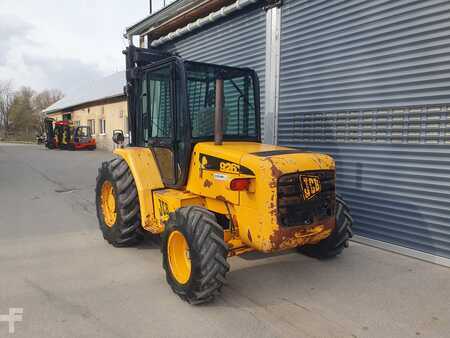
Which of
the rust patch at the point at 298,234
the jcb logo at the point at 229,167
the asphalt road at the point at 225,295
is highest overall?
the jcb logo at the point at 229,167

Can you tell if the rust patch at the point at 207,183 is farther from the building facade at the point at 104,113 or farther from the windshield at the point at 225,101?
the building facade at the point at 104,113

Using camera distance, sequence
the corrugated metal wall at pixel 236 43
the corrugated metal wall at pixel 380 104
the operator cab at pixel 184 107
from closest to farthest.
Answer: the operator cab at pixel 184 107 → the corrugated metal wall at pixel 380 104 → the corrugated metal wall at pixel 236 43

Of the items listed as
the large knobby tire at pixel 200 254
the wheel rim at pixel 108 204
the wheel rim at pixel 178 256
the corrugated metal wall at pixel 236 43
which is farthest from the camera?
the corrugated metal wall at pixel 236 43

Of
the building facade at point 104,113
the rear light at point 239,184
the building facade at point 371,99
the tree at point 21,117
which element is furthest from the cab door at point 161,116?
the tree at point 21,117

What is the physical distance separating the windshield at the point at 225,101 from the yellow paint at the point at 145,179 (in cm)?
95

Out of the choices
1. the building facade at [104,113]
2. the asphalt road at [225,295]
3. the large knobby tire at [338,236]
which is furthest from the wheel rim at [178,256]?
the building facade at [104,113]

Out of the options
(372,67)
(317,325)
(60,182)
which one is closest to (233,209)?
(317,325)

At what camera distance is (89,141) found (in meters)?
28.2

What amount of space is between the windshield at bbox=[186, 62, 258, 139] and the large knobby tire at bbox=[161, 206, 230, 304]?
3.41 ft

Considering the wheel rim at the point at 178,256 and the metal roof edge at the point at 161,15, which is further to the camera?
the metal roof edge at the point at 161,15

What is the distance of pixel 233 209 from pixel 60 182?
910 cm

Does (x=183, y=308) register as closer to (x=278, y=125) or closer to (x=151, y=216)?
(x=151, y=216)

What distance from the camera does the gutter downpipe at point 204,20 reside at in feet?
25.0

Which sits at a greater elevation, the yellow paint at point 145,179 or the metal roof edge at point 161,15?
the metal roof edge at point 161,15
